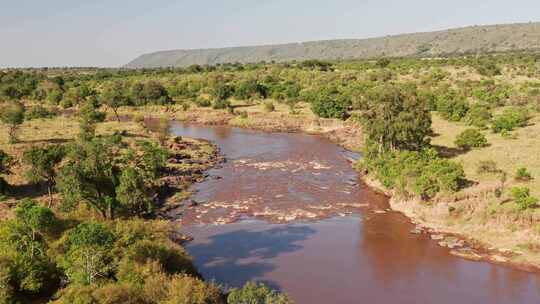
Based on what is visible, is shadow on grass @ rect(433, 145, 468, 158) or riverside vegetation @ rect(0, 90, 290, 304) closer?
riverside vegetation @ rect(0, 90, 290, 304)

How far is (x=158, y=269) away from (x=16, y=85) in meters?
88.5

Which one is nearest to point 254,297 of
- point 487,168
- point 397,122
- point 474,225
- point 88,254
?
point 88,254

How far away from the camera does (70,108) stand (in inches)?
3418

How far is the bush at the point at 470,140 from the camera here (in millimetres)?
45706

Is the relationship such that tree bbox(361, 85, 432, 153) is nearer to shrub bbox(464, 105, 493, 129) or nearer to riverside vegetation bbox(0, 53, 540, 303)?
riverside vegetation bbox(0, 53, 540, 303)

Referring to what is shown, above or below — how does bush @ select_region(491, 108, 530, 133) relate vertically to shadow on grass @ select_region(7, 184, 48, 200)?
above

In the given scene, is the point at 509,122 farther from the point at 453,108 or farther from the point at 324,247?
the point at 324,247

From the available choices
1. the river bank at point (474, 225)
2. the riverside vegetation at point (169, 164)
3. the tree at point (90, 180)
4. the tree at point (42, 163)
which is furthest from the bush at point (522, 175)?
the tree at point (42, 163)

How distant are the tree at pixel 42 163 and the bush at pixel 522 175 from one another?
33.1 metres

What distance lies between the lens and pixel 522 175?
113 ft

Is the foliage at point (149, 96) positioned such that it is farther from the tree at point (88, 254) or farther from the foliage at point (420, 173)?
the tree at point (88, 254)

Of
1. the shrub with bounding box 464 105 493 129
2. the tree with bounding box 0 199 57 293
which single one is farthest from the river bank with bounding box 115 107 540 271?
the shrub with bounding box 464 105 493 129

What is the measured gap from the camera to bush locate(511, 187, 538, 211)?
29062 mm

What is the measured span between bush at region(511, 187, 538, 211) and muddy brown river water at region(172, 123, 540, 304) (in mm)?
5362
